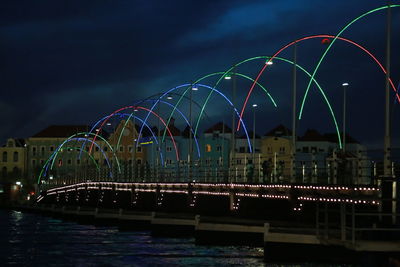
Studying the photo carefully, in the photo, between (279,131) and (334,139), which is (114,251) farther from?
(334,139)

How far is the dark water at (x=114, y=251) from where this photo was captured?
5347 centimetres

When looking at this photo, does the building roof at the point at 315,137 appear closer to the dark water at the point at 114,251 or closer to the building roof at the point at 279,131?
the building roof at the point at 279,131

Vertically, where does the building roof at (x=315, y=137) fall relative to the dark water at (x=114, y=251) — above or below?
above

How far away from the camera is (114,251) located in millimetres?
62281

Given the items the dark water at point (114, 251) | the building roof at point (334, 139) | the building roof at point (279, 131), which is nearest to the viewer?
the dark water at point (114, 251)

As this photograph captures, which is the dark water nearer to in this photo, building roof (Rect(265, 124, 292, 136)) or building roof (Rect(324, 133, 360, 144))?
building roof (Rect(265, 124, 292, 136))

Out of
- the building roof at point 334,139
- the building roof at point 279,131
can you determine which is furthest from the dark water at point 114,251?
the building roof at point 334,139

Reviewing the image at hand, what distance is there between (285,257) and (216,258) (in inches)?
324

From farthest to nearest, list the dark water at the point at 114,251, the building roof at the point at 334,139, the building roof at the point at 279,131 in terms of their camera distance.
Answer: the building roof at the point at 334,139 → the building roof at the point at 279,131 → the dark water at the point at 114,251

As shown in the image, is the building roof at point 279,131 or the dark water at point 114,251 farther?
the building roof at point 279,131

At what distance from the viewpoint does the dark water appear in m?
53.5

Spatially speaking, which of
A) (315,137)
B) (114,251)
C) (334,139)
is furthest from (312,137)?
(114,251)

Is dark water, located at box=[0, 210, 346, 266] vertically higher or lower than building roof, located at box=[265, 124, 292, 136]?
lower

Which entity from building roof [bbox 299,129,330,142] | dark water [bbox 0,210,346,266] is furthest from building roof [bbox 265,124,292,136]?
dark water [bbox 0,210,346,266]
